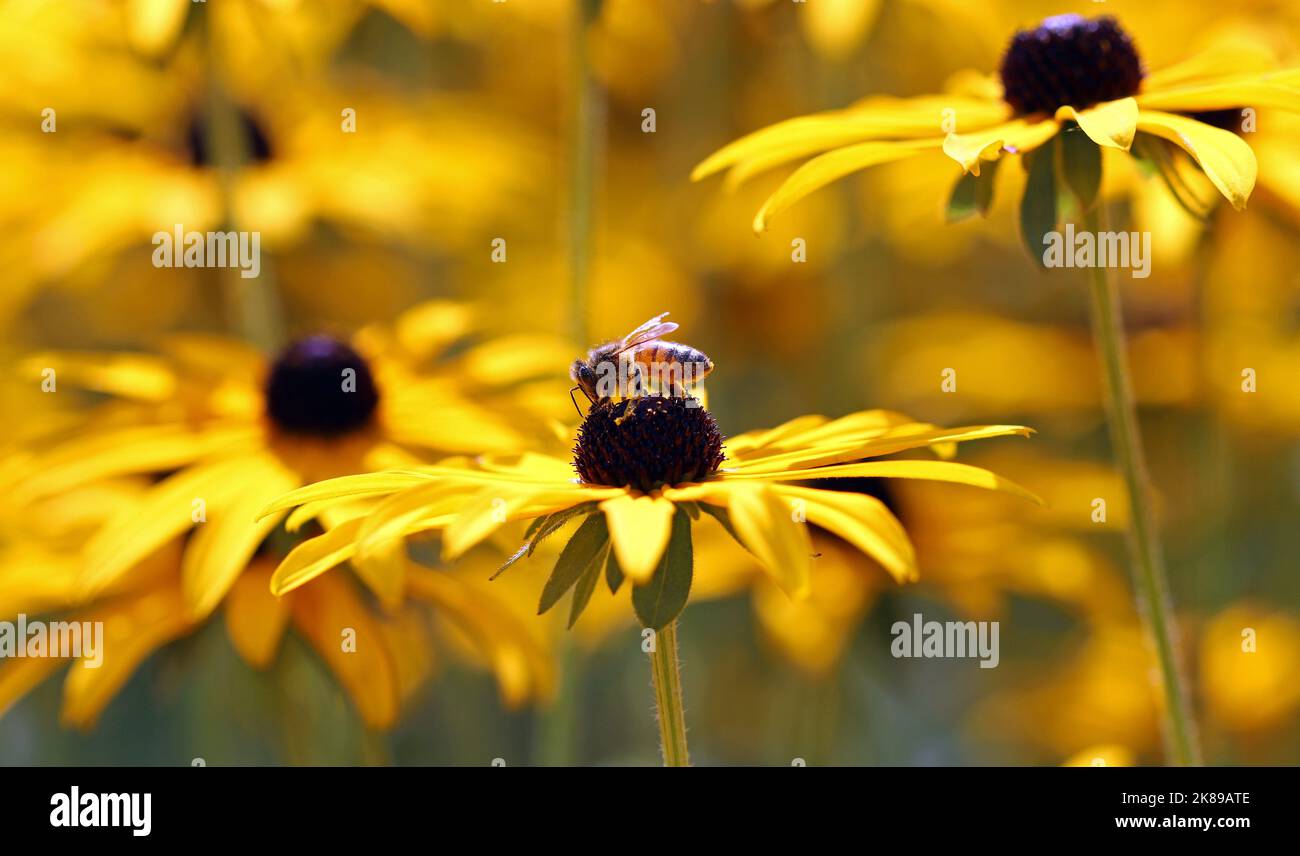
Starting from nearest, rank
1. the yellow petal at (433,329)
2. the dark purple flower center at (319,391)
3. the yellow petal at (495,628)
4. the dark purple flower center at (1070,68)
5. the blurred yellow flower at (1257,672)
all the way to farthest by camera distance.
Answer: the dark purple flower center at (1070,68) → the yellow petal at (495,628) → the dark purple flower center at (319,391) → the yellow petal at (433,329) → the blurred yellow flower at (1257,672)

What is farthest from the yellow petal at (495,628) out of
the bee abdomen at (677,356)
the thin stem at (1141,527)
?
the thin stem at (1141,527)

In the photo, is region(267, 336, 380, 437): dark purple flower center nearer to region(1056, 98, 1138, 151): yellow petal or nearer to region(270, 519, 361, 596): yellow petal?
region(270, 519, 361, 596): yellow petal

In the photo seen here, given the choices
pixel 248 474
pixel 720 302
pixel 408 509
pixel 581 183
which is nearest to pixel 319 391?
pixel 248 474

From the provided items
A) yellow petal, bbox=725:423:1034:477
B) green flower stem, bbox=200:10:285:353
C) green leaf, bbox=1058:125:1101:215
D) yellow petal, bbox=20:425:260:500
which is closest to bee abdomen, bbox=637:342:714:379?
yellow petal, bbox=725:423:1034:477

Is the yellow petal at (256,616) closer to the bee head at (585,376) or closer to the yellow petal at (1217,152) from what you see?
the bee head at (585,376)

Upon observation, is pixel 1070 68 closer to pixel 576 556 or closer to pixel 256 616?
pixel 576 556
